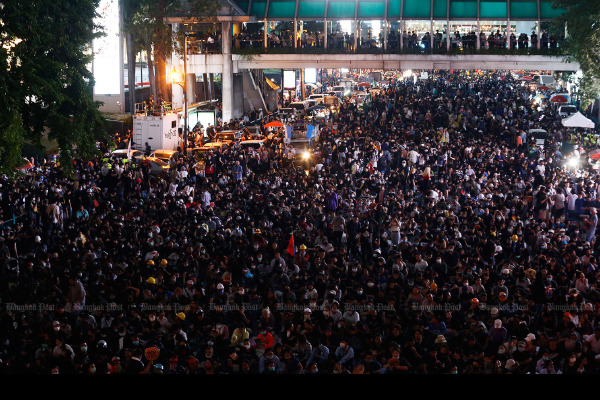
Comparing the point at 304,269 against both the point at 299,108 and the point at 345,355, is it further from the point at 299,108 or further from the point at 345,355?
the point at 299,108

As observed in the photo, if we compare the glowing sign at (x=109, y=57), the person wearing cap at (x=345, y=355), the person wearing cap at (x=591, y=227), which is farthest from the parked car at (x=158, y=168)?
the person wearing cap at (x=345, y=355)

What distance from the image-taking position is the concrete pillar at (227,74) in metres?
40.7

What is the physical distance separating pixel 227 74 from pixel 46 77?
74.5ft

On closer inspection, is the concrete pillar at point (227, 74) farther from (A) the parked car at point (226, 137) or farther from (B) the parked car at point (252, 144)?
(B) the parked car at point (252, 144)

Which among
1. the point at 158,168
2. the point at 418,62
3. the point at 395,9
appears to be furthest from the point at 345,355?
the point at 395,9

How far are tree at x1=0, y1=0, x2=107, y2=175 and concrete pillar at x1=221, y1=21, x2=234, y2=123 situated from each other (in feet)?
65.4

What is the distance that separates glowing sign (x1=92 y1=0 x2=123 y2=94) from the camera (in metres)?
41.7

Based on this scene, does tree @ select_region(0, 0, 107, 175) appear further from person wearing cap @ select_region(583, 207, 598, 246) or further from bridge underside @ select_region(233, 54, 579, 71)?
bridge underside @ select_region(233, 54, 579, 71)

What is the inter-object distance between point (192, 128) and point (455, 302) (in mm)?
29433

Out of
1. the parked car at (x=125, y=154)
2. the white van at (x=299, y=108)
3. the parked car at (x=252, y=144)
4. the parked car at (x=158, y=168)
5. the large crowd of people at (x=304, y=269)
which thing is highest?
the white van at (x=299, y=108)

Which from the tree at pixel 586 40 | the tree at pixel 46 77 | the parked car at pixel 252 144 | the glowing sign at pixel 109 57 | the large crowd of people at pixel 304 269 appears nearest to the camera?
the large crowd of people at pixel 304 269

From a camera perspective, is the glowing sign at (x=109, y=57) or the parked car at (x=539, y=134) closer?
the parked car at (x=539, y=134)

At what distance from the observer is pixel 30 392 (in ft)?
10.8

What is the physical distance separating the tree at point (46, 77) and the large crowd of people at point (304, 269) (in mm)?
1625
